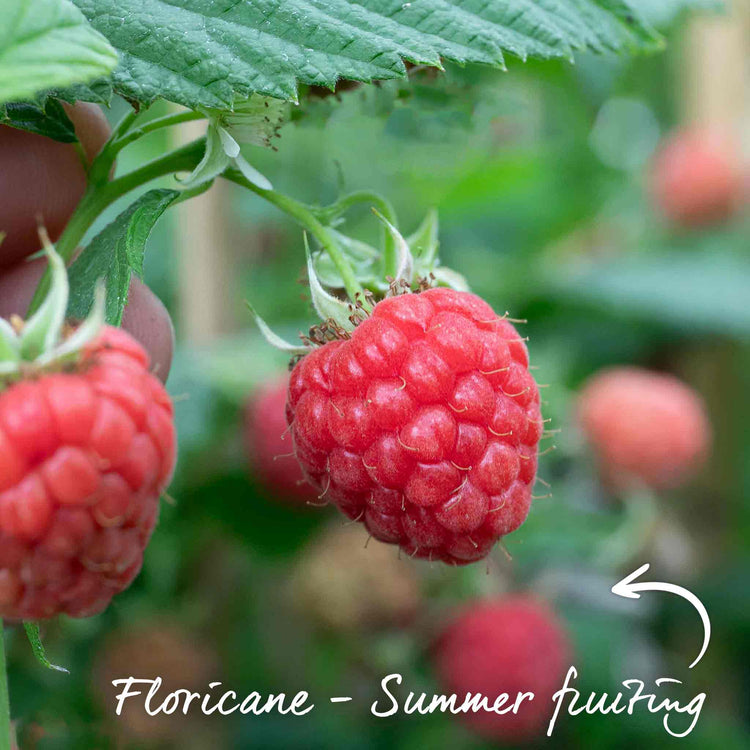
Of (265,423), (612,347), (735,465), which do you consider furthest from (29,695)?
(735,465)

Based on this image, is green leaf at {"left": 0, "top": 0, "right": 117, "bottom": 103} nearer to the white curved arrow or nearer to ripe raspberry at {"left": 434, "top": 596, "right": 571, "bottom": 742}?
the white curved arrow

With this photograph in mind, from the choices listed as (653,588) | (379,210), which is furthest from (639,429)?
(379,210)

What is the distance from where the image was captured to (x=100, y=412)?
0.38 m

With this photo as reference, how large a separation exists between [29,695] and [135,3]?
2.21ft

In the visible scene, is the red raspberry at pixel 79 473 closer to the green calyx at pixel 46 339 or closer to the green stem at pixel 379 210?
the green calyx at pixel 46 339

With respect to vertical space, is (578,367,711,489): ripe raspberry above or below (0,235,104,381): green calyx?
below

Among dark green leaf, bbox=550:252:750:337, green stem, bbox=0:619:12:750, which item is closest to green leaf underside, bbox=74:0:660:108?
green stem, bbox=0:619:12:750

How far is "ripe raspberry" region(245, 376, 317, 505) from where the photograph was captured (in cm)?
126

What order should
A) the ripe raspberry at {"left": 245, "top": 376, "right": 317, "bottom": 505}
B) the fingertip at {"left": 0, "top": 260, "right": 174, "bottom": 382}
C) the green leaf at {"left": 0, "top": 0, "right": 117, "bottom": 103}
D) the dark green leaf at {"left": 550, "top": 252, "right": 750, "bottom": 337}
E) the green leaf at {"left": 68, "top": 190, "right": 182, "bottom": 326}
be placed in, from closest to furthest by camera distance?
the green leaf at {"left": 0, "top": 0, "right": 117, "bottom": 103} → the green leaf at {"left": 68, "top": 190, "right": 182, "bottom": 326} → the fingertip at {"left": 0, "top": 260, "right": 174, "bottom": 382} → the ripe raspberry at {"left": 245, "top": 376, "right": 317, "bottom": 505} → the dark green leaf at {"left": 550, "top": 252, "right": 750, "bottom": 337}

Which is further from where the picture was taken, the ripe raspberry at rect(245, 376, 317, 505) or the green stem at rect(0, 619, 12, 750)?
the ripe raspberry at rect(245, 376, 317, 505)

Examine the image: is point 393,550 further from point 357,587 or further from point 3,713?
point 3,713

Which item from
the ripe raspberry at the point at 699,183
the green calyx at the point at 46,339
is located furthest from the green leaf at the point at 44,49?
the ripe raspberry at the point at 699,183

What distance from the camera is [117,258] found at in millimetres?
508

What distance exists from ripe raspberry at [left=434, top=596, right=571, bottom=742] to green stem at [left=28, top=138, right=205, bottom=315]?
3.17ft
